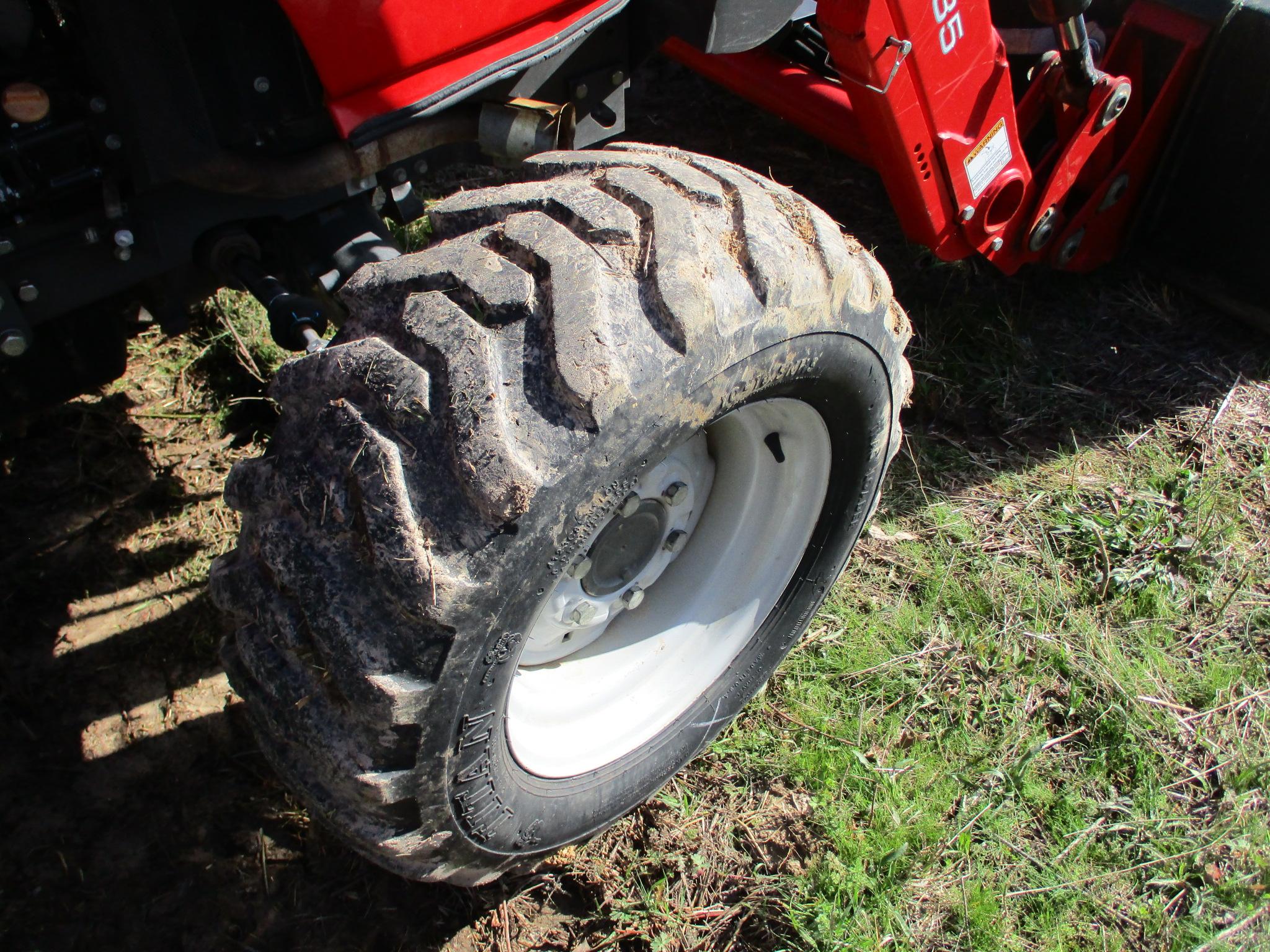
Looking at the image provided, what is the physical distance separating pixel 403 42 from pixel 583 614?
104cm

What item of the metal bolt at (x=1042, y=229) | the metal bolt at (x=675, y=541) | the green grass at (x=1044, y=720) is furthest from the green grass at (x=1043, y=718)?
the metal bolt at (x=1042, y=229)

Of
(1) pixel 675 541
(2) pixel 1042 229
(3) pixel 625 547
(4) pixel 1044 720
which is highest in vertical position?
(3) pixel 625 547

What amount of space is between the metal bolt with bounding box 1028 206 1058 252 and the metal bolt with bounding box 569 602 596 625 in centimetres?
172

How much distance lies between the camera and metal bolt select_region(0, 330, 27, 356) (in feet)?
5.27

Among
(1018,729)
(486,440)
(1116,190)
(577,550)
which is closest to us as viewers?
(486,440)

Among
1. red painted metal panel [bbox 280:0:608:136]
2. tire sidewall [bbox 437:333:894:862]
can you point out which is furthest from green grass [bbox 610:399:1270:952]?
red painted metal panel [bbox 280:0:608:136]

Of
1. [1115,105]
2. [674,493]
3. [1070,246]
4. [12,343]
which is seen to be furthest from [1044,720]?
[12,343]

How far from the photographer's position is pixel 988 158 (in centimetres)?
251

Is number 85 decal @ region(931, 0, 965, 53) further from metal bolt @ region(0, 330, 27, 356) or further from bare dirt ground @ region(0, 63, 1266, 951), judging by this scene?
metal bolt @ region(0, 330, 27, 356)

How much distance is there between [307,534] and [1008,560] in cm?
192

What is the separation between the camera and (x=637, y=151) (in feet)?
5.81

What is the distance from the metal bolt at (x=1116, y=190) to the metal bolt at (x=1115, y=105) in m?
0.27

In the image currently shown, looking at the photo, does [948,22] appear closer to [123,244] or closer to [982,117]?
[982,117]

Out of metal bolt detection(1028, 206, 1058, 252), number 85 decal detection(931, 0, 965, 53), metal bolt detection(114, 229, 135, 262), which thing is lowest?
metal bolt detection(1028, 206, 1058, 252)
